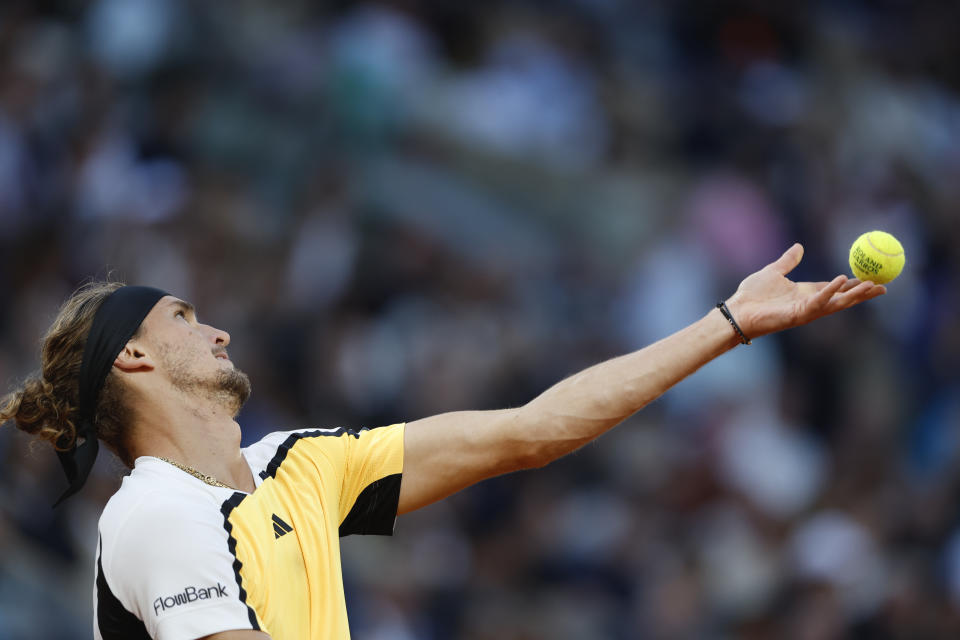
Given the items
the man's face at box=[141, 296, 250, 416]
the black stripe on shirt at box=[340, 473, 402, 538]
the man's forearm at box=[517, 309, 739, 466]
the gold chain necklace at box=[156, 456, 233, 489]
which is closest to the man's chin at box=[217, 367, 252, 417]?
the man's face at box=[141, 296, 250, 416]

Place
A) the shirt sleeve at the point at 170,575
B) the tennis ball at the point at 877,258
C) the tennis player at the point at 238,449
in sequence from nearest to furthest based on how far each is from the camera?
the shirt sleeve at the point at 170,575 < the tennis player at the point at 238,449 < the tennis ball at the point at 877,258

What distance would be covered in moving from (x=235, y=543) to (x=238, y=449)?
0.48 m

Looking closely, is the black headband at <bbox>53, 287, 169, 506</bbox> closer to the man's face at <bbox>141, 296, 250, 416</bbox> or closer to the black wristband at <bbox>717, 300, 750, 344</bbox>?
the man's face at <bbox>141, 296, 250, 416</bbox>

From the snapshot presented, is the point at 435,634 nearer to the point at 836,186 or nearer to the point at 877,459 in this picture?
the point at 877,459

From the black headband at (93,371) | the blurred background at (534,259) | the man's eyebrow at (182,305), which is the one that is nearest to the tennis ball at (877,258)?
the man's eyebrow at (182,305)

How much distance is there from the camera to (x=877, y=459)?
386 inches

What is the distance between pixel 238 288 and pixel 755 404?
425cm

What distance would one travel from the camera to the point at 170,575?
11.1ft

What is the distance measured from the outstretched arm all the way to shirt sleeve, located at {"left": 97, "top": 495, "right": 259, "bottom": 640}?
86 centimetres

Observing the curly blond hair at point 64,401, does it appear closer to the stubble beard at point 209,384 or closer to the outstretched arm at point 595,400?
the stubble beard at point 209,384

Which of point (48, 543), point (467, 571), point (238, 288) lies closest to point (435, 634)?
point (467, 571)

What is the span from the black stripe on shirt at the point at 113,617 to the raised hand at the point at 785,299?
2.00 meters

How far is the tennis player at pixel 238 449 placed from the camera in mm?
3471

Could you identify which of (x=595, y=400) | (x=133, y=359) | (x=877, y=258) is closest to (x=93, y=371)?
(x=133, y=359)
